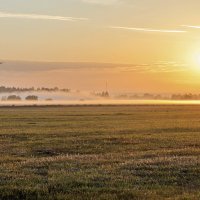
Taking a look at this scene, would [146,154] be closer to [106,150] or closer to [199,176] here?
[106,150]

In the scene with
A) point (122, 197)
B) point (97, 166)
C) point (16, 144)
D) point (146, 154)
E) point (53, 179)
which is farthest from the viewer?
point (16, 144)

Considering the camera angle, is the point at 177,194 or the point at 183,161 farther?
the point at 183,161

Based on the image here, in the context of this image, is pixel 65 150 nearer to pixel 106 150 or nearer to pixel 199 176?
pixel 106 150

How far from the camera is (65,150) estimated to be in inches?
1330

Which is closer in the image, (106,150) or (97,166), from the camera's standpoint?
(97,166)

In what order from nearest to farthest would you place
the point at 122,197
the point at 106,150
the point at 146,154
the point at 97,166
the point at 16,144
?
the point at 122,197
the point at 97,166
the point at 146,154
the point at 106,150
the point at 16,144

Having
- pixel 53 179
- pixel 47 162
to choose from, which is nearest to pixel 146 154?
pixel 47 162

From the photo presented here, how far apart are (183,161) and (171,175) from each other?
4.02 meters

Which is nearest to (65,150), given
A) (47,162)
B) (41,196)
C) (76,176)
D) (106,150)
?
(106,150)

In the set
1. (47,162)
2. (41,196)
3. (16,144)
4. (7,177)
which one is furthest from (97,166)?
(16,144)

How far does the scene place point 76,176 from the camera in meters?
21.3

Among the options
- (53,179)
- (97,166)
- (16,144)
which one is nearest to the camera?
(53,179)

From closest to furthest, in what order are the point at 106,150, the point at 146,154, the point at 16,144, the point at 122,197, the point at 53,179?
1. the point at 122,197
2. the point at 53,179
3. the point at 146,154
4. the point at 106,150
5. the point at 16,144

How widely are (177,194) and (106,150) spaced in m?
15.5
